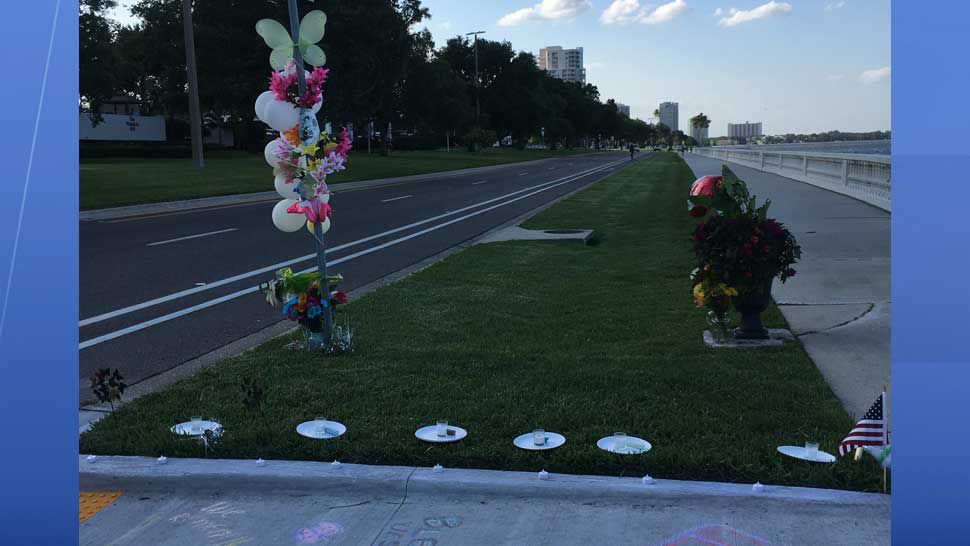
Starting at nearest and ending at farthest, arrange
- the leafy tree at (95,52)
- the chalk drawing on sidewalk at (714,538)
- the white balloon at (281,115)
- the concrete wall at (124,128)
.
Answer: the chalk drawing on sidewalk at (714,538), the white balloon at (281,115), the leafy tree at (95,52), the concrete wall at (124,128)

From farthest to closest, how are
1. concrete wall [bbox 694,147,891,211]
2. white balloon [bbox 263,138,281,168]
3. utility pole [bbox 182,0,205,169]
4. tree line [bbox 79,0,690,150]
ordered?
tree line [bbox 79,0,690,150] < utility pole [bbox 182,0,205,169] < concrete wall [bbox 694,147,891,211] < white balloon [bbox 263,138,281,168]

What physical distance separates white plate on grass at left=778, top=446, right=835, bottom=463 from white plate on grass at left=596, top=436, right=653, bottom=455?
0.68 m

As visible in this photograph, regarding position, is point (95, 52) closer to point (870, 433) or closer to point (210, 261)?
point (210, 261)

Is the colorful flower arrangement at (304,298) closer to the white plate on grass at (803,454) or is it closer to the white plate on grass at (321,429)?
the white plate on grass at (321,429)

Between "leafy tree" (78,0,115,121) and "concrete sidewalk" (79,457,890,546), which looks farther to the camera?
"leafy tree" (78,0,115,121)

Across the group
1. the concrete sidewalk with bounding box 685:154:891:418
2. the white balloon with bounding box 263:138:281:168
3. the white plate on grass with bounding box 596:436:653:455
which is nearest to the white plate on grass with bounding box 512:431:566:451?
the white plate on grass with bounding box 596:436:653:455

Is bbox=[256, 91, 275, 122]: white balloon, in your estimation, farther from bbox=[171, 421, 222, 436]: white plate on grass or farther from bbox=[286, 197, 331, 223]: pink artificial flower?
bbox=[171, 421, 222, 436]: white plate on grass

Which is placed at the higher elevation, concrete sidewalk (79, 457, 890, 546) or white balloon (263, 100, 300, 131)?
white balloon (263, 100, 300, 131)

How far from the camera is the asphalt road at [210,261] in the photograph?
7344mm

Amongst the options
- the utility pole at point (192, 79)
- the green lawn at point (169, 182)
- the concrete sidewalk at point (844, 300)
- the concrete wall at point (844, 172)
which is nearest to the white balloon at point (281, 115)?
the concrete sidewalk at point (844, 300)

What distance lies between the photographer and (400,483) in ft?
13.1

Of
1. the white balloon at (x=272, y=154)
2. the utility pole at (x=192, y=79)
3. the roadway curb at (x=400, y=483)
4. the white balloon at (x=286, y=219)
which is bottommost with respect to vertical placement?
the roadway curb at (x=400, y=483)

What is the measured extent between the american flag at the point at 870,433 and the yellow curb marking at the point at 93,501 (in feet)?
11.9

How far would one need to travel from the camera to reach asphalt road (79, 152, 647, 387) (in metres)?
7.34
